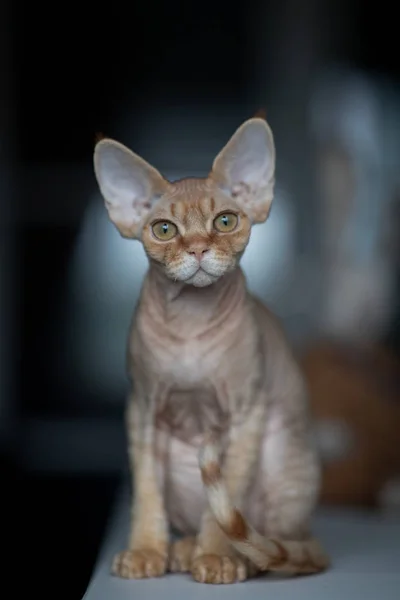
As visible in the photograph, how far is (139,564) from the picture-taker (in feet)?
5.32

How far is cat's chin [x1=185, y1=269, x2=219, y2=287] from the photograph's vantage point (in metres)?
1.52

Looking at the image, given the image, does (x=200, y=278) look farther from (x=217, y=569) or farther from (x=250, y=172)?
(x=217, y=569)

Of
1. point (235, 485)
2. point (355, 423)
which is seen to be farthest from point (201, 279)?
point (355, 423)

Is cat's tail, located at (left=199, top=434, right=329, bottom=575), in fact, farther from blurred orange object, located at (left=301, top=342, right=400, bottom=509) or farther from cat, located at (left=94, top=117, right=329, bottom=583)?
blurred orange object, located at (left=301, top=342, right=400, bottom=509)

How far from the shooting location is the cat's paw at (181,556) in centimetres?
168

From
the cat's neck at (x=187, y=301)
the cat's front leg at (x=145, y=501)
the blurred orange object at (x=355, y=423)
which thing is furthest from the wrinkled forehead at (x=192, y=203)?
the blurred orange object at (x=355, y=423)

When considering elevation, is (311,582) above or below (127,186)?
below

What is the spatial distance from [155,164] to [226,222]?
1.91 metres

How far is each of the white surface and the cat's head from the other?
42cm

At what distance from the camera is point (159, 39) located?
3.40 m

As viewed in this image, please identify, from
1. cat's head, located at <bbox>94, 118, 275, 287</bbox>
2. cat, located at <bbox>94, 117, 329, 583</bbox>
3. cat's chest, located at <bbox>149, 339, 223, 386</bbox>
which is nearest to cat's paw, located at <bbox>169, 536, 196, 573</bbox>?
cat, located at <bbox>94, 117, 329, 583</bbox>

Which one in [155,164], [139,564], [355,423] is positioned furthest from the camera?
[155,164]

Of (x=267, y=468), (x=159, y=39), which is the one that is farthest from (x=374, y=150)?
(x=267, y=468)

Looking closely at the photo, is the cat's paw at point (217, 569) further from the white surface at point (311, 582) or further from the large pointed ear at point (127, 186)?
the large pointed ear at point (127, 186)
